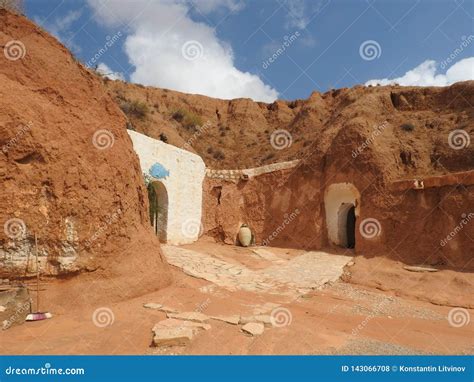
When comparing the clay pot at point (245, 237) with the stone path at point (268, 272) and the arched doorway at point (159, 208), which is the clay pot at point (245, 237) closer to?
the stone path at point (268, 272)

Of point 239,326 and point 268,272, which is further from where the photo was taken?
point 268,272

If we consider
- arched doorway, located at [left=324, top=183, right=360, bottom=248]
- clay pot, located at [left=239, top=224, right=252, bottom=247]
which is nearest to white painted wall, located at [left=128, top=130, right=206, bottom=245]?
clay pot, located at [left=239, top=224, right=252, bottom=247]

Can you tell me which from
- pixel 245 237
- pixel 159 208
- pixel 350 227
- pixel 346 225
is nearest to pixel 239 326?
pixel 159 208

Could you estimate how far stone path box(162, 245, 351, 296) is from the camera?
27.4 feet

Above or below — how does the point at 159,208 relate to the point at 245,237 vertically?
above

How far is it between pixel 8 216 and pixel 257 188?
1117cm

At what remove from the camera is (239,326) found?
16.7 ft

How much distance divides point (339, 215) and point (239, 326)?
948 centimetres

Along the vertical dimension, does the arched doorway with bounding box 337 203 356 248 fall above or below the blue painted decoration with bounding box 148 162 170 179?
below

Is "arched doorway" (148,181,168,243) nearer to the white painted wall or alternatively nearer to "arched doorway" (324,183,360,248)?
the white painted wall

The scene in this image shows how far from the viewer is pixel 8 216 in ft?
16.9

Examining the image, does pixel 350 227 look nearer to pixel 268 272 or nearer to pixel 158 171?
pixel 268 272

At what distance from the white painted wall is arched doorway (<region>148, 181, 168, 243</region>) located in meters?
0.15

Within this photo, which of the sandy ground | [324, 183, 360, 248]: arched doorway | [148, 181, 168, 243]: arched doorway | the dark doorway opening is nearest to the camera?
the sandy ground
